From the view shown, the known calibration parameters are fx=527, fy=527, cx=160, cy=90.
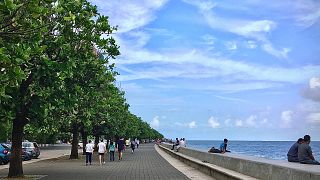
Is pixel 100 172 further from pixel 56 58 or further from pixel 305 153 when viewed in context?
pixel 305 153

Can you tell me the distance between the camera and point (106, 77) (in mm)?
21469

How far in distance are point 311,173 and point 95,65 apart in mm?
12619

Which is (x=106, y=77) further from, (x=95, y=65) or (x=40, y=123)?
(x=40, y=123)

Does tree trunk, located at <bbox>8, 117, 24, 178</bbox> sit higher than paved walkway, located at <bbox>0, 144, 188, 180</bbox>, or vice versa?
tree trunk, located at <bbox>8, 117, 24, 178</bbox>

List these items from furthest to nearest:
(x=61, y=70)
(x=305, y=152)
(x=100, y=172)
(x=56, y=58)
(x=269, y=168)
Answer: (x=100, y=172) < (x=56, y=58) < (x=61, y=70) < (x=305, y=152) < (x=269, y=168)

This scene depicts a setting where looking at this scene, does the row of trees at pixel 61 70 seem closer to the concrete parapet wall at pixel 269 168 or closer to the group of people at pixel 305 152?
the concrete parapet wall at pixel 269 168

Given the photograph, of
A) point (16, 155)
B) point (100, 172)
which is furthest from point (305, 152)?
point (100, 172)

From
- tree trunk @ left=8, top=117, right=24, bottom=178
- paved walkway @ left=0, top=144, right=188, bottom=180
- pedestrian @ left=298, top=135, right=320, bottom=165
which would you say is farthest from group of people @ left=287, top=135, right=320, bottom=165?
tree trunk @ left=8, top=117, right=24, bottom=178

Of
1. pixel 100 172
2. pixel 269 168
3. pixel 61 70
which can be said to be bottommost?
pixel 100 172

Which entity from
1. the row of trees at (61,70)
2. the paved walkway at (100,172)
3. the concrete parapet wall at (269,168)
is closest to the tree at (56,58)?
the row of trees at (61,70)

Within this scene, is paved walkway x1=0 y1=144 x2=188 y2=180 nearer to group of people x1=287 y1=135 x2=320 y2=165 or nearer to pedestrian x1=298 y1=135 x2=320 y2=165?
group of people x1=287 y1=135 x2=320 y2=165

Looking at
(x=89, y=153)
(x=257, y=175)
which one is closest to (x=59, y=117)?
(x=89, y=153)

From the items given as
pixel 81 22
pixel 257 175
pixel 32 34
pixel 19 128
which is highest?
pixel 81 22

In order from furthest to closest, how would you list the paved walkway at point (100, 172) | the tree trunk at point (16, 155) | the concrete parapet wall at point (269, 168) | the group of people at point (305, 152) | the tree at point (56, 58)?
the paved walkway at point (100, 172) → the tree trunk at point (16, 155) → the tree at point (56, 58) → the group of people at point (305, 152) → the concrete parapet wall at point (269, 168)
